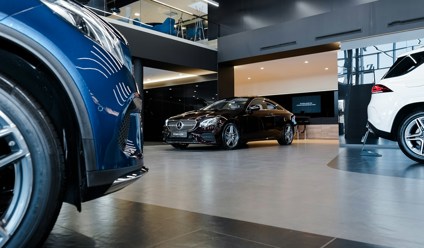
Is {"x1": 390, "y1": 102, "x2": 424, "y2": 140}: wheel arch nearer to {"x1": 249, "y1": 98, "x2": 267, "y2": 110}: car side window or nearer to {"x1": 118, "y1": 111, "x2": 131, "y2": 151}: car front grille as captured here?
{"x1": 249, "y1": 98, "x2": 267, "y2": 110}: car side window

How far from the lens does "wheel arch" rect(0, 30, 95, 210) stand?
115 cm

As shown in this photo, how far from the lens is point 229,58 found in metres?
11.6

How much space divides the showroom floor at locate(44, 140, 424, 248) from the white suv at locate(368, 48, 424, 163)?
120 cm

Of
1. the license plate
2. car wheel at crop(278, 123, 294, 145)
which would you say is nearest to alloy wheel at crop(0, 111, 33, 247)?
the license plate

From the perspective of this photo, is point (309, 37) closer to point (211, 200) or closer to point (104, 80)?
point (211, 200)

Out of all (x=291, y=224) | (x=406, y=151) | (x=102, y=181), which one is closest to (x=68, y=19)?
(x=102, y=181)

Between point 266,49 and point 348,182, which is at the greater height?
point 266,49

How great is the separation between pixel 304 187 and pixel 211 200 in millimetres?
890

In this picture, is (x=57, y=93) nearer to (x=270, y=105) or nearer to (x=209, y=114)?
(x=209, y=114)

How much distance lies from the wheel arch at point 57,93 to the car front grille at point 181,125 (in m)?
5.21

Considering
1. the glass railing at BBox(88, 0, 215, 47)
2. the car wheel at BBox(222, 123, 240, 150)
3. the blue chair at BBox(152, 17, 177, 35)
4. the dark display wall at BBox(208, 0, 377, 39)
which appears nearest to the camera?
the car wheel at BBox(222, 123, 240, 150)

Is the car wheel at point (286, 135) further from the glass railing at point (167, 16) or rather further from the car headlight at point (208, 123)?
the glass railing at point (167, 16)

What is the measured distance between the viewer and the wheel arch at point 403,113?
428 centimetres

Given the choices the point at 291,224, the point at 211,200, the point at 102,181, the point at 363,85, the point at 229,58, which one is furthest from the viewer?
the point at 229,58
